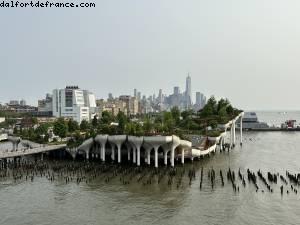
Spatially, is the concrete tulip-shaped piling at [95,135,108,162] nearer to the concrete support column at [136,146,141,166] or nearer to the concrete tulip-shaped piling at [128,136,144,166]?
the concrete tulip-shaped piling at [128,136,144,166]

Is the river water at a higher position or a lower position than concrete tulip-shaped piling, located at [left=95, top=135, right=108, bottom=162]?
lower

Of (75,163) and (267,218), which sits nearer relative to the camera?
(267,218)

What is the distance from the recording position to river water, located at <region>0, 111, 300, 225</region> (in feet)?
130

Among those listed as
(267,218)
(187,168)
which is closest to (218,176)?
(187,168)

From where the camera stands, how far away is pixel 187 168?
69.1m

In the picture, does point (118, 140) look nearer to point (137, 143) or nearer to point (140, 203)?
point (137, 143)

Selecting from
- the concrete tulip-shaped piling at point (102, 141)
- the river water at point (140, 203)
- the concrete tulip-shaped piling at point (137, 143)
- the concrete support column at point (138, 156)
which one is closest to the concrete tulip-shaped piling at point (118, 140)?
the concrete tulip-shaped piling at point (102, 141)

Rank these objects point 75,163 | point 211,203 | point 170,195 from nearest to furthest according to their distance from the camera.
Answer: point 211,203, point 170,195, point 75,163

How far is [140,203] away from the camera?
150 feet

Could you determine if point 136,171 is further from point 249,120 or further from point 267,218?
point 249,120

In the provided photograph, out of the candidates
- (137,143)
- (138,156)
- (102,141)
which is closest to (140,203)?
(137,143)

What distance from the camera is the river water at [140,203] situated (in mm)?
39656

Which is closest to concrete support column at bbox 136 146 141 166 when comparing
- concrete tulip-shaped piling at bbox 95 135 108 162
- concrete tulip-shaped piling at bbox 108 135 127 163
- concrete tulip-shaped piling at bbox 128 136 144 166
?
concrete tulip-shaped piling at bbox 128 136 144 166

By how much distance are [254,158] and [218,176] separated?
2321cm
